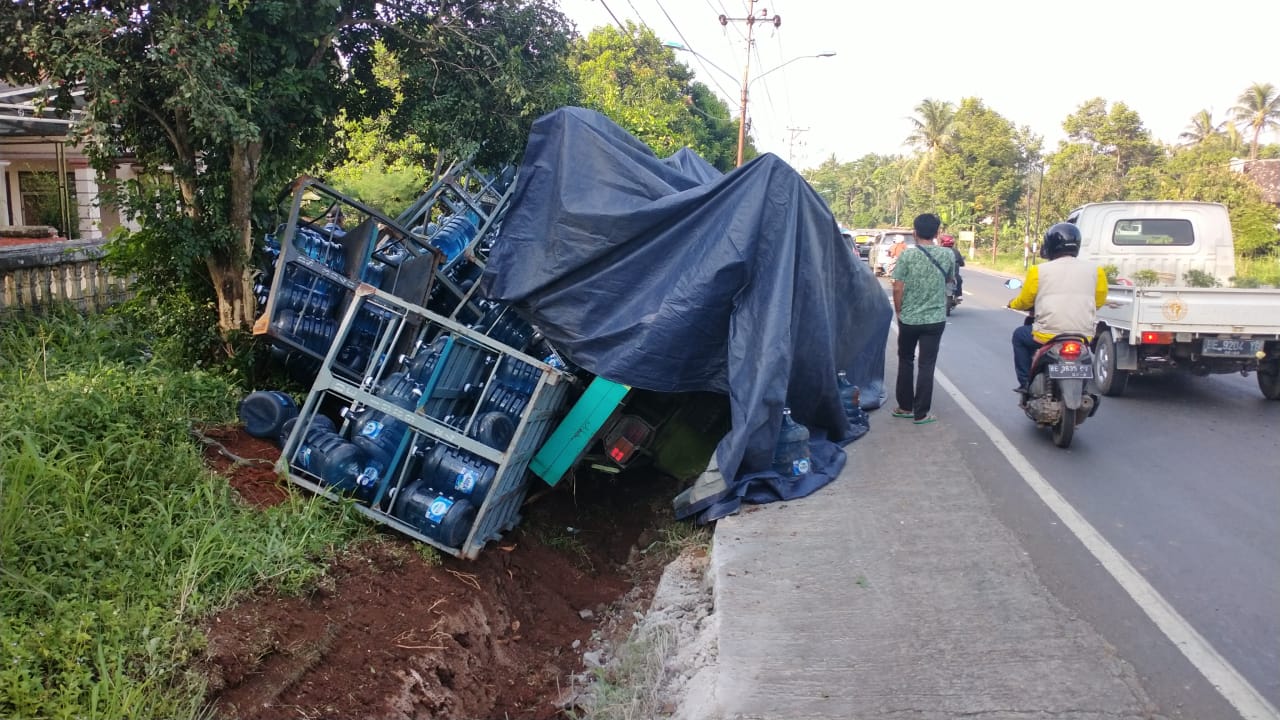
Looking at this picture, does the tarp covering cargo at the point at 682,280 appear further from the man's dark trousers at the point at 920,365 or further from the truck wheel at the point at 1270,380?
the truck wheel at the point at 1270,380

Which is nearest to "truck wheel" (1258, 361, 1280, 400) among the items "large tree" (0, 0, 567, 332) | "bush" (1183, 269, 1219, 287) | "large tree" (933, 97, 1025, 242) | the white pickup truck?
Result: the white pickup truck

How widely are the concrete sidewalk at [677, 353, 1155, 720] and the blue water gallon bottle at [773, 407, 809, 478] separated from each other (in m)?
0.25

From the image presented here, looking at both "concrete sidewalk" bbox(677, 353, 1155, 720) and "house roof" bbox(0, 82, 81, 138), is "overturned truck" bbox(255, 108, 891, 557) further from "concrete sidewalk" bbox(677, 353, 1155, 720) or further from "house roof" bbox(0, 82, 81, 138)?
"house roof" bbox(0, 82, 81, 138)

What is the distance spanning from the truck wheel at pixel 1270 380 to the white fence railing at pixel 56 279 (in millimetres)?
11232

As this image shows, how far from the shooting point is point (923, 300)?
25.7 feet

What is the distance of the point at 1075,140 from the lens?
4281cm

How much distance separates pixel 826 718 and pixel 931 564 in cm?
167

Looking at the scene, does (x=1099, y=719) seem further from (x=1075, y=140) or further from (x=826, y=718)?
(x=1075, y=140)

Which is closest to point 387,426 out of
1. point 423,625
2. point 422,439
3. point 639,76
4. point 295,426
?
point 422,439

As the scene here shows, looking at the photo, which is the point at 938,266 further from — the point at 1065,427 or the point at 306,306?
the point at 306,306

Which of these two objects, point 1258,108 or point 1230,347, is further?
point 1258,108

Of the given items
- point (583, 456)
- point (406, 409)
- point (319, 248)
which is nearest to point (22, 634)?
point (406, 409)

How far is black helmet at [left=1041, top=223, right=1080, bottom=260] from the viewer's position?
7457 millimetres

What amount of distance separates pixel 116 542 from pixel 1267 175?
44955 mm
